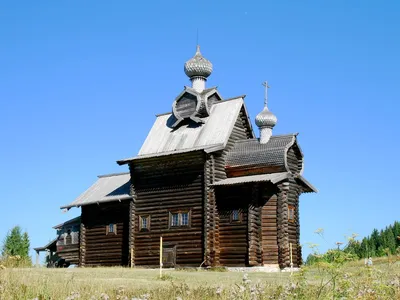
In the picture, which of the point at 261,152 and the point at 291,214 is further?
the point at 291,214

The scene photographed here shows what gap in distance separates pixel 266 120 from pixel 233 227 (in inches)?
240

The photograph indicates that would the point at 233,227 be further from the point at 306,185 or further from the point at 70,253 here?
the point at 70,253

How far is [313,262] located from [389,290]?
2.01 meters

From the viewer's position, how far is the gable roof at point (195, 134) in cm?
3120

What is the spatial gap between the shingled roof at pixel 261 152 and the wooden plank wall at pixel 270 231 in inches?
71.0

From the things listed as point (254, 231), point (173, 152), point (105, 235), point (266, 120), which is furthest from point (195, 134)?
point (105, 235)

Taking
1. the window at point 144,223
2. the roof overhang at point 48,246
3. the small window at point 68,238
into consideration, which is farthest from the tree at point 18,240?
the window at point 144,223

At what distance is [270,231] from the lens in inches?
1172

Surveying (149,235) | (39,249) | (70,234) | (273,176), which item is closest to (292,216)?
(273,176)

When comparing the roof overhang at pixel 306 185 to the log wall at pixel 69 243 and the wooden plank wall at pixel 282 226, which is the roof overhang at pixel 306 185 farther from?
the log wall at pixel 69 243

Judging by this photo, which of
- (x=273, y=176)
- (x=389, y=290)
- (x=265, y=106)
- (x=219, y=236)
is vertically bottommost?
(x=389, y=290)

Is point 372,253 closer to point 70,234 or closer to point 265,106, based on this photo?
point 265,106

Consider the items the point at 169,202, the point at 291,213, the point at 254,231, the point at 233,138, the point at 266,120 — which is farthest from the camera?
the point at 233,138

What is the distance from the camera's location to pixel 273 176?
2878 cm
